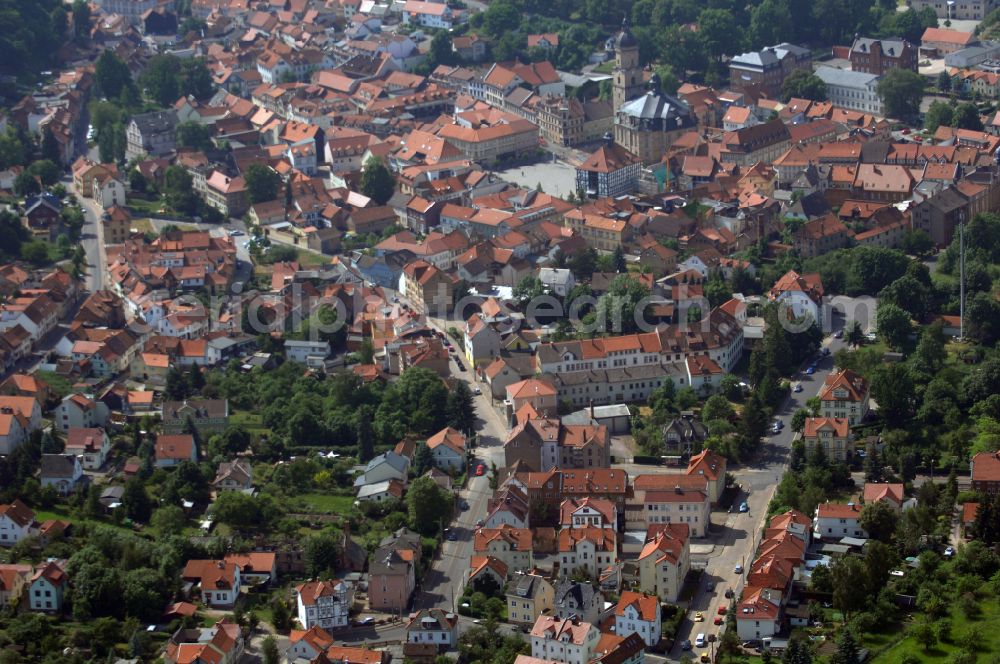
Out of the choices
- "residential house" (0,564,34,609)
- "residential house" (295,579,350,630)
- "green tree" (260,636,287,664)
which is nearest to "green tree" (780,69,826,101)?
"residential house" (295,579,350,630)

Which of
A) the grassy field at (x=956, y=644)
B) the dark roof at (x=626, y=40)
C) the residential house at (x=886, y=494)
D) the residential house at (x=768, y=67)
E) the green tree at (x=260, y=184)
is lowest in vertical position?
the residential house at (x=768, y=67)

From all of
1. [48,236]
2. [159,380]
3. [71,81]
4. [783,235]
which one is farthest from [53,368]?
[71,81]

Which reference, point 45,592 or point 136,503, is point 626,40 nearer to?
point 136,503

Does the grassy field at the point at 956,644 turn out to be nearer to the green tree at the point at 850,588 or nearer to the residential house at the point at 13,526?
the green tree at the point at 850,588

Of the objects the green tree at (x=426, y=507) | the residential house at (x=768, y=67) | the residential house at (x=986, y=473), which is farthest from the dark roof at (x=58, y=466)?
the residential house at (x=768, y=67)

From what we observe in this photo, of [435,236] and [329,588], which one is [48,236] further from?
[329,588]
